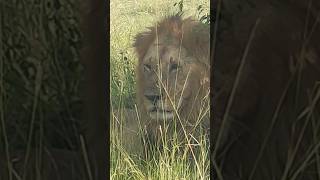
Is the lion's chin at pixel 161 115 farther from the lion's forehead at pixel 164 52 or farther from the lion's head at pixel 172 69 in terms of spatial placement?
the lion's forehead at pixel 164 52

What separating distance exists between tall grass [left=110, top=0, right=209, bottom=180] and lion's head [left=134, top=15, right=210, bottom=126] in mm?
34

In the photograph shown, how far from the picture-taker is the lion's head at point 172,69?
1.53 meters

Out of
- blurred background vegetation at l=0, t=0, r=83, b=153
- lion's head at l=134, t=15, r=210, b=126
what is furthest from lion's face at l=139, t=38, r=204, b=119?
blurred background vegetation at l=0, t=0, r=83, b=153

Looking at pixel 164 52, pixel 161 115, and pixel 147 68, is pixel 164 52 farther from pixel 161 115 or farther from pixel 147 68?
pixel 161 115

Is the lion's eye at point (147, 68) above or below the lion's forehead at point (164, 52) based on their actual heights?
below

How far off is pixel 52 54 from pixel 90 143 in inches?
7.7

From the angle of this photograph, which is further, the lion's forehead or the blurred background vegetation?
the lion's forehead

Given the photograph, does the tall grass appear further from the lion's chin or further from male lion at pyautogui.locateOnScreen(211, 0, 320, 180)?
male lion at pyautogui.locateOnScreen(211, 0, 320, 180)

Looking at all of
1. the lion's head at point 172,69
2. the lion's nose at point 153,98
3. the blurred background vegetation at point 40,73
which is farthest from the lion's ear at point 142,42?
the blurred background vegetation at point 40,73

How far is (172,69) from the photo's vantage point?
1562 millimetres

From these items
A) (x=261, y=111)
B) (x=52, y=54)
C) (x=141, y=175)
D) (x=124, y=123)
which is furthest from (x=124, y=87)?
(x=261, y=111)

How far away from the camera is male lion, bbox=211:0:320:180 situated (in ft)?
4.00

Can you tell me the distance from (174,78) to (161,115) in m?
0.09

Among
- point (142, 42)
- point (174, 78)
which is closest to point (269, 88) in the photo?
point (174, 78)
